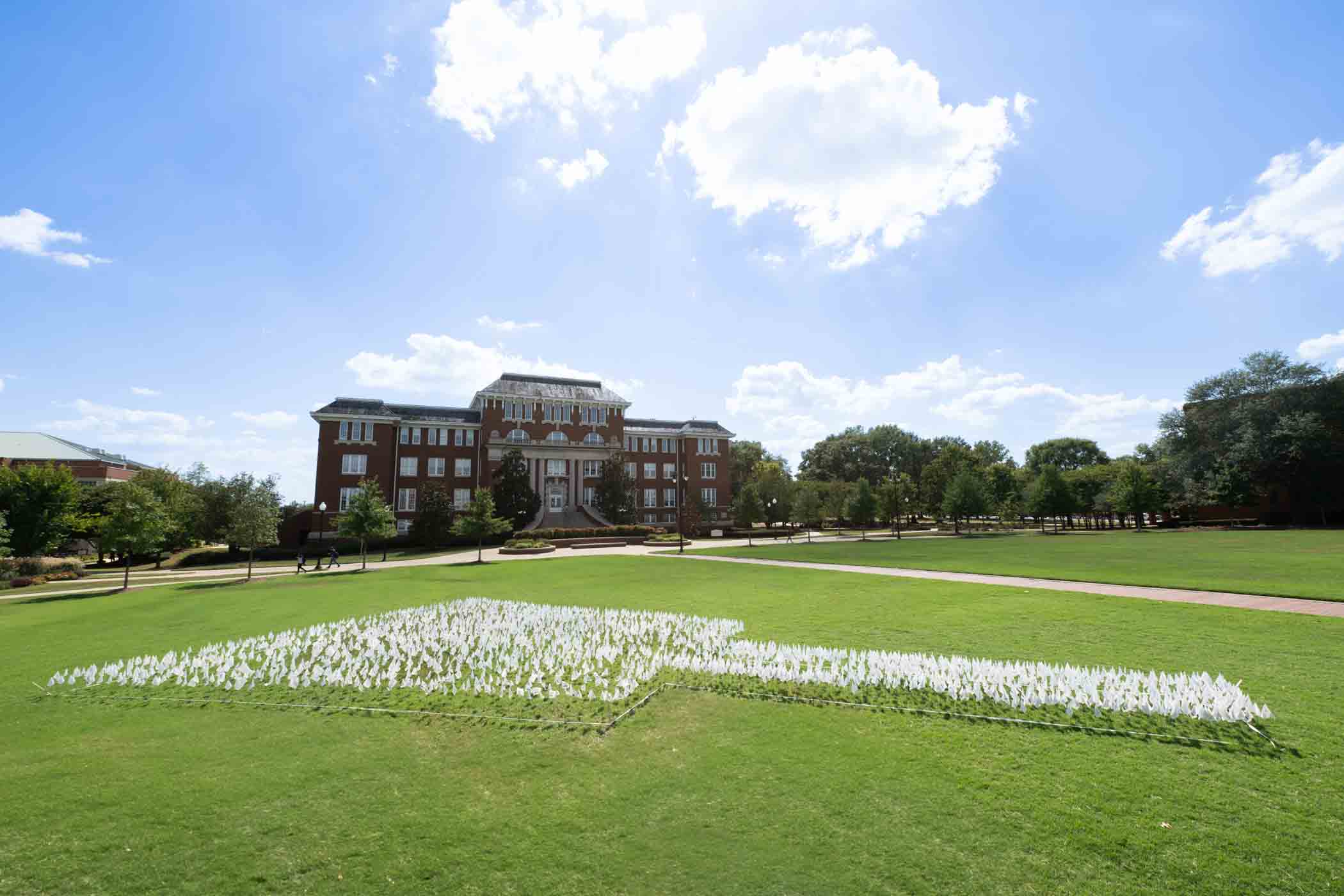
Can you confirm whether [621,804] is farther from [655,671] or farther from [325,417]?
[325,417]

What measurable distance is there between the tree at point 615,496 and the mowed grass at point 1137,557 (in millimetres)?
15418

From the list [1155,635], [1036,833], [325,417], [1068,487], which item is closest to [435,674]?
[1036,833]

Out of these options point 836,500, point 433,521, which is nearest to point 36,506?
point 433,521

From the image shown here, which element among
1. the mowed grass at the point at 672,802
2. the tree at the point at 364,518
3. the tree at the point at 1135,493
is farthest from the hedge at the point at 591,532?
the tree at the point at 1135,493

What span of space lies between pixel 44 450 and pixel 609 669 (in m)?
85.0

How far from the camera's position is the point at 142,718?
8.05 m

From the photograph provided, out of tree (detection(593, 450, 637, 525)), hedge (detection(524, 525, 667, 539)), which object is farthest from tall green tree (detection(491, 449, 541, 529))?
tree (detection(593, 450, 637, 525))

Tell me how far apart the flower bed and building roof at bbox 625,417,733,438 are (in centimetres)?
5656

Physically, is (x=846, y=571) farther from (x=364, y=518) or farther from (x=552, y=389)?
(x=552, y=389)

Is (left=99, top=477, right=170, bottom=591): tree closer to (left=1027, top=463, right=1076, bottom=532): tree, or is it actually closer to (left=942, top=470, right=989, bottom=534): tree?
(left=942, top=470, right=989, bottom=534): tree

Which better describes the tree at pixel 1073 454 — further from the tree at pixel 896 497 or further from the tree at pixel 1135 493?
the tree at pixel 896 497

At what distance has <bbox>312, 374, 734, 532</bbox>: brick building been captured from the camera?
53.8 metres

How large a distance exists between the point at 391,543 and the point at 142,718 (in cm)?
4387

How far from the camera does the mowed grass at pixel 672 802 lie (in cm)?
444
